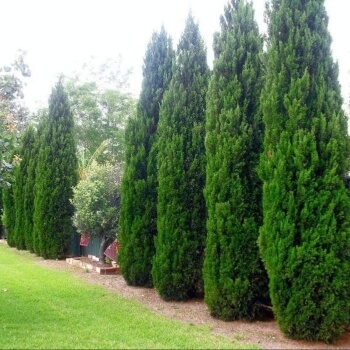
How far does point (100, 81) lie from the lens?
28.8 meters

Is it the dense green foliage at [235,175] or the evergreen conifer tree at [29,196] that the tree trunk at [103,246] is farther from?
the dense green foliage at [235,175]

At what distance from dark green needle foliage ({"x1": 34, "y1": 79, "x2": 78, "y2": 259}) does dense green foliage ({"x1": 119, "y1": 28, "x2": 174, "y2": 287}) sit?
5.57 meters

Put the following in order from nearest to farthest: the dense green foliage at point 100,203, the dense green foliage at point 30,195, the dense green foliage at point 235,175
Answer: the dense green foliage at point 235,175 < the dense green foliage at point 100,203 < the dense green foliage at point 30,195

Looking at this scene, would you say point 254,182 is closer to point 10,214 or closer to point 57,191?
point 57,191

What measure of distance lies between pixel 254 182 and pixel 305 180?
1484 millimetres

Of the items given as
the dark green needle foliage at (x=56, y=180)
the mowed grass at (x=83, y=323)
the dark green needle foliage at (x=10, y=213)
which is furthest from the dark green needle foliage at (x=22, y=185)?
the mowed grass at (x=83, y=323)

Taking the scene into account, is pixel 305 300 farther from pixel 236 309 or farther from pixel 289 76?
pixel 289 76

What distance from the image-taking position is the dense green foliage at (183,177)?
8703mm

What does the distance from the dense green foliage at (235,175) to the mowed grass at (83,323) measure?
81cm

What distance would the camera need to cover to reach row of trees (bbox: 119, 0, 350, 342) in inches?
234

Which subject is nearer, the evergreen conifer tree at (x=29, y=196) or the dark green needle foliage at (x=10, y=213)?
the evergreen conifer tree at (x=29, y=196)

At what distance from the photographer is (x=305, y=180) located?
5965 millimetres

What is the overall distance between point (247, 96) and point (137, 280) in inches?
198

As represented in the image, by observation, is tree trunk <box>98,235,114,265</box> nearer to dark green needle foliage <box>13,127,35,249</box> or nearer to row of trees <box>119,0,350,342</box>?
row of trees <box>119,0,350,342</box>
